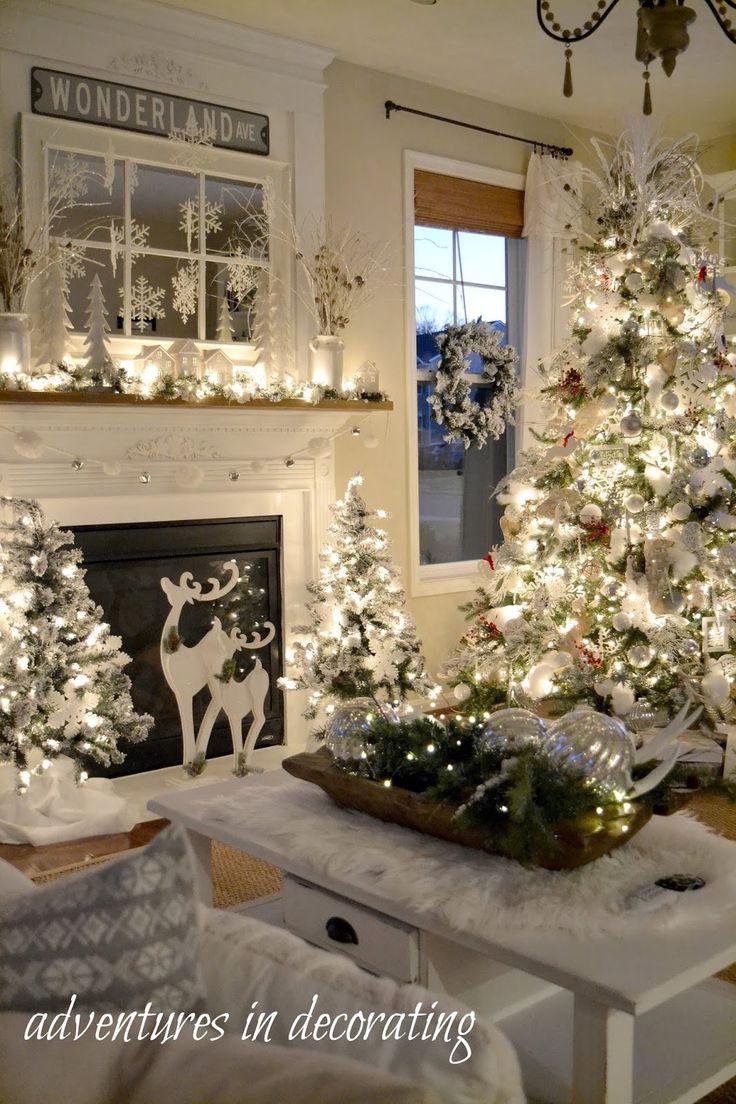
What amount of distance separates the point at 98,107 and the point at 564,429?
2.10 metres

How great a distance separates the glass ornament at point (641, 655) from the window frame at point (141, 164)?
1920 millimetres

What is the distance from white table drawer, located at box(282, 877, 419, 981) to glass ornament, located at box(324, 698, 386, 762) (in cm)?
29

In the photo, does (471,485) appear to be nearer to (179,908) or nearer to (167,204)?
(167,204)

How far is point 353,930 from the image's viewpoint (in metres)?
1.83

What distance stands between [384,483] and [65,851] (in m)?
2.18

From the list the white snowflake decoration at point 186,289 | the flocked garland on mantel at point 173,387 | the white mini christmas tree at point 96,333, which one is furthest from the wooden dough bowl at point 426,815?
the white snowflake decoration at point 186,289

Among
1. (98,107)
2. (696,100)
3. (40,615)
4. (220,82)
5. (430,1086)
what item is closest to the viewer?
(430,1086)

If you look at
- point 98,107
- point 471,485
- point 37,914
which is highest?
point 98,107

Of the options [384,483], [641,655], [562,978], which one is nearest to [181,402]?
[384,483]

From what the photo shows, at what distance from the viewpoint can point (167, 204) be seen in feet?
13.2

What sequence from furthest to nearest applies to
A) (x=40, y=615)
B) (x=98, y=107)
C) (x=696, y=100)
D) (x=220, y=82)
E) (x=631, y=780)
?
(x=696, y=100), (x=220, y=82), (x=98, y=107), (x=40, y=615), (x=631, y=780)

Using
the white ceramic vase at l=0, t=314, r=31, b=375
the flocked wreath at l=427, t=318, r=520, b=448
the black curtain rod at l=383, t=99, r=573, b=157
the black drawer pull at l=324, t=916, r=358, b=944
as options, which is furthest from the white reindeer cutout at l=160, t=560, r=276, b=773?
the black curtain rod at l=383, t=99, r=573, b=157

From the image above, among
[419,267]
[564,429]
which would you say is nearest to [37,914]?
[564,429]

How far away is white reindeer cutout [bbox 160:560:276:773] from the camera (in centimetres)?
381
